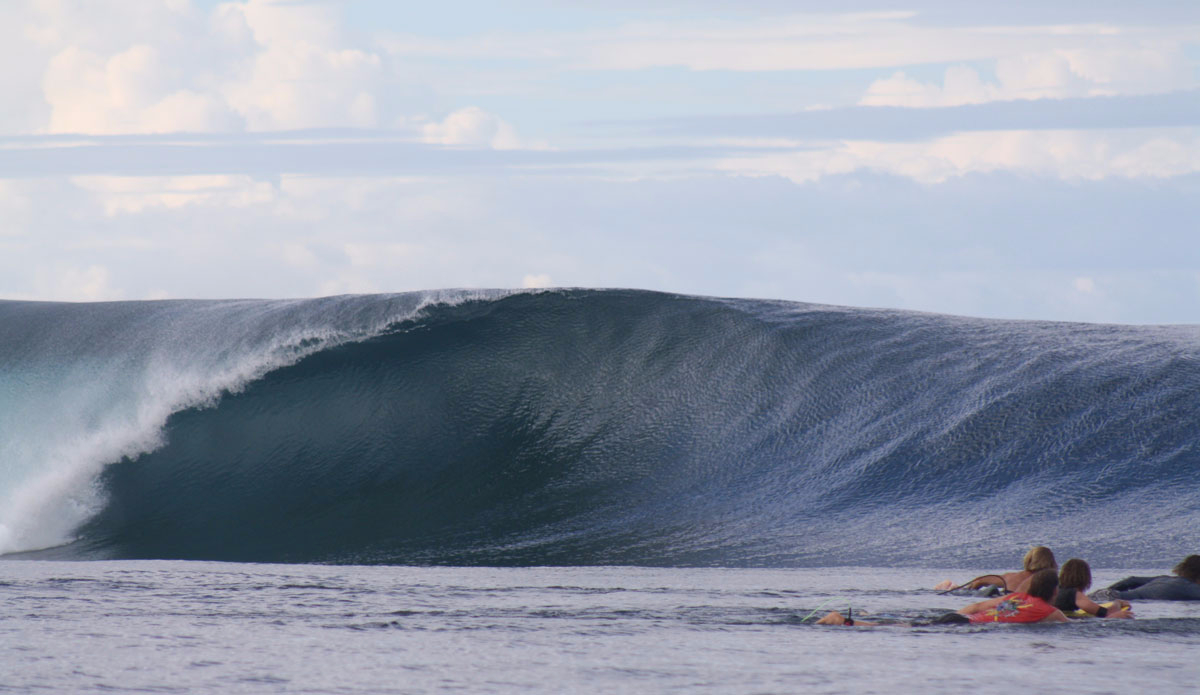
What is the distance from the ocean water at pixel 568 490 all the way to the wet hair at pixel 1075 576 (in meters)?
0.39

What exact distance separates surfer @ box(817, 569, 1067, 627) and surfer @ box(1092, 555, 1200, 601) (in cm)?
65

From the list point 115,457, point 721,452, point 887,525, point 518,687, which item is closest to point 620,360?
point 721,452

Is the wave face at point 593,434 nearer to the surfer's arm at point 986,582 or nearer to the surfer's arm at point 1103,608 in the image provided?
the surfer's arm at point 986,582

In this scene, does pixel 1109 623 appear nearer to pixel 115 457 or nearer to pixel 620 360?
pixel 620 360

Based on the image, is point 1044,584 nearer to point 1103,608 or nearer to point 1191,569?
point 1103,608

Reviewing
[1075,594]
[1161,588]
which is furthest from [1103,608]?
[1161,588]

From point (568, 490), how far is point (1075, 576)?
5.72m

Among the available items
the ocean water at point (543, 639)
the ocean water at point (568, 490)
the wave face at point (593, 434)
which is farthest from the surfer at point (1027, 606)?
the wave face at point (593, 434)

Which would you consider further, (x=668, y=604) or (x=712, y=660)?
Answer: (x=668, y=604)

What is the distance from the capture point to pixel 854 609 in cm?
739

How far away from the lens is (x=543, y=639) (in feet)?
20.9

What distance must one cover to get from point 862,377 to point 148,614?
27.4 ft

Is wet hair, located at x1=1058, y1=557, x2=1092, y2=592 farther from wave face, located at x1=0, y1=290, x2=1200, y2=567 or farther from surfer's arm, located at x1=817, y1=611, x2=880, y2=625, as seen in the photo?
wave face, located at x1=0, y1=290, x2=1200, y2=567

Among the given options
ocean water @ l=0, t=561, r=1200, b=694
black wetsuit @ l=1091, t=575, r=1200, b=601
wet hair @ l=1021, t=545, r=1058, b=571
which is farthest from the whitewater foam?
black wetsuit @ l=1091, t=575, r=1200, b=601
